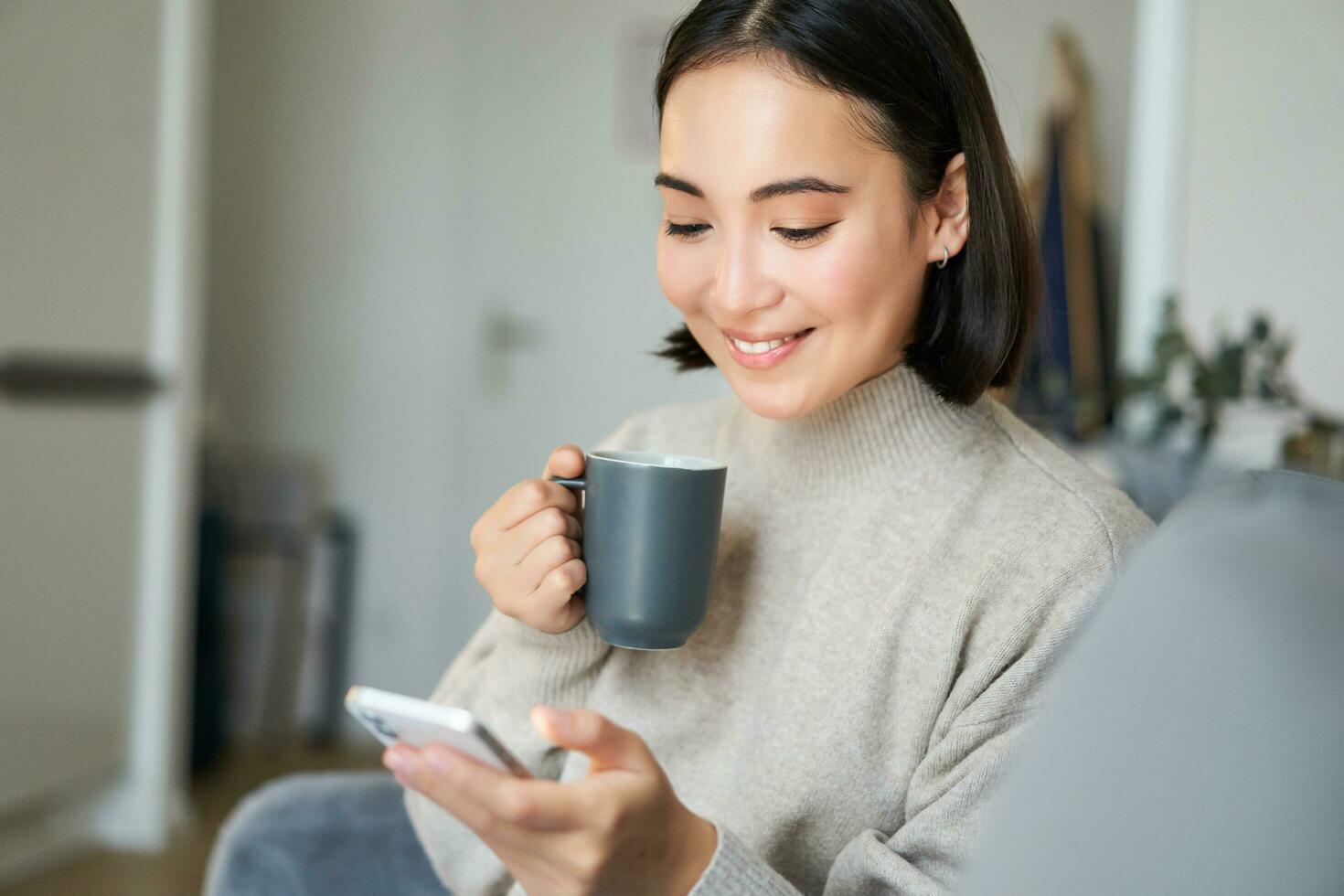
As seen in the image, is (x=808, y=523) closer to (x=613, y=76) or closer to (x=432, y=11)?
(x=613, y=76)

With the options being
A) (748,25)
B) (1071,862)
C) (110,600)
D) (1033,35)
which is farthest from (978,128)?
(1033,35)

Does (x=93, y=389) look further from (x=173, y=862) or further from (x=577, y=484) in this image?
(x=577, y=484)

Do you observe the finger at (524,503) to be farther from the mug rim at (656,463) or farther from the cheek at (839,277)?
the cheek at (839,277)

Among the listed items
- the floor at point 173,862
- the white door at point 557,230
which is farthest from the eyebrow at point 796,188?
the white door at point 557,230

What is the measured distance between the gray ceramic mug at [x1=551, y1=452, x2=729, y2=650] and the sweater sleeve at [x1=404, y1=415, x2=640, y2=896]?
13 cm

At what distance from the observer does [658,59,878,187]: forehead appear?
2.42ft

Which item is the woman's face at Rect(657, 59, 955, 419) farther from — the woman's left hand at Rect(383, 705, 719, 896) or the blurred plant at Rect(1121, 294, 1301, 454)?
the blurred plant at Rect(1121, 294, 1301, 454)

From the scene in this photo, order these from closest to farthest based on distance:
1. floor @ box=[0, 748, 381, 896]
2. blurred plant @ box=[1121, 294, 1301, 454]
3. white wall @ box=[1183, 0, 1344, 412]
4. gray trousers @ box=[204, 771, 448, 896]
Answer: gray trousers @ box=[204, 771, 448, 896], blurred plant @ box=[1121, 294, 1301, 454], white wall @ box=[1183, 0, 1344, 412], floor @ box=[0, 748, 381, 896]

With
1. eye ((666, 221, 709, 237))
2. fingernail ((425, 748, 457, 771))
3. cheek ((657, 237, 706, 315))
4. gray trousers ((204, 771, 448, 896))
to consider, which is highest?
eye ((666, 221, 709, 237))

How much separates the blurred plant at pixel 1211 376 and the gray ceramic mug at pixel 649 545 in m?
1.01

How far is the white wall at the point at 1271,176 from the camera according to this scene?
1.98 metres

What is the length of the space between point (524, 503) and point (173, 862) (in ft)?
6.67

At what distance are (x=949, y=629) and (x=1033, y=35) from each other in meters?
2.49

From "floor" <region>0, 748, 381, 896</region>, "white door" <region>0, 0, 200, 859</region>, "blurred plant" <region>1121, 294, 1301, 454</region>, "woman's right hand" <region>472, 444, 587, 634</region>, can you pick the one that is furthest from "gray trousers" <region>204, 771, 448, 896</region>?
"floor" <region>0, 748, 381, 896</region>
